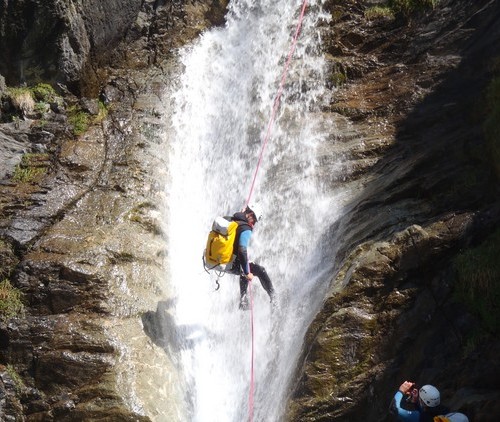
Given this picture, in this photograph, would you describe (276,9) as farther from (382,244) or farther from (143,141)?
(382,244)

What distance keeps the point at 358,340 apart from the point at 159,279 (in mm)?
4102

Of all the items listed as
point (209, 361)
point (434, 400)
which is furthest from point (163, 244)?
point (434, 400)

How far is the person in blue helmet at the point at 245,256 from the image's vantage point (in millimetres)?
9203

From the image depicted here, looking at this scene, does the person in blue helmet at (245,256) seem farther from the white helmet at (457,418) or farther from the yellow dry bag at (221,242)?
the white helmet at (457,418)

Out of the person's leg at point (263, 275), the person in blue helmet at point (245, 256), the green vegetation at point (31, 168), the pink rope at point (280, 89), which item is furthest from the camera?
the pink rope at point (280, 89)

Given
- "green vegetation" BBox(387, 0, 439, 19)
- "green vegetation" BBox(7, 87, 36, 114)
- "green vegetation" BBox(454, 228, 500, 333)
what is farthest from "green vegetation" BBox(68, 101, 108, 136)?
"green vegetation" BBox(454, 228, 500, 333)

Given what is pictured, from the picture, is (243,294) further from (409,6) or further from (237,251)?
(409,6)

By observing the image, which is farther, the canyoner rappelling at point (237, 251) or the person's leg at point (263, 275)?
the person's leg at point (263, 275)

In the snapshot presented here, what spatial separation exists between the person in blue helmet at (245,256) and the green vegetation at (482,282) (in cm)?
310

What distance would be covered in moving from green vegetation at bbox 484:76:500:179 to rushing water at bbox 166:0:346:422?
118 inches

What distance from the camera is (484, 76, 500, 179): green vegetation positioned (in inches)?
354

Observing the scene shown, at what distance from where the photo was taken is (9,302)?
962cm

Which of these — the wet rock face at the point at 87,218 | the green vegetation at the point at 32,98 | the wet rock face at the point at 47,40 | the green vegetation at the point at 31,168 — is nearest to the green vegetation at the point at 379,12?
the wet rock face at the point at 87,218

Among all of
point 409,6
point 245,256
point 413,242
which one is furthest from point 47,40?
point 413,242
